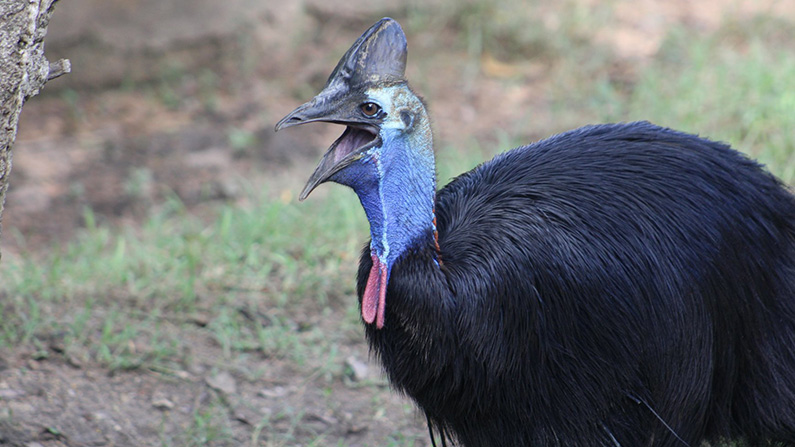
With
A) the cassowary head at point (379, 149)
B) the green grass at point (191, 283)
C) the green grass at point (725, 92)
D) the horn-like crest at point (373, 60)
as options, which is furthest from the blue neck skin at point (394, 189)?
the green grass at point (725, 92)

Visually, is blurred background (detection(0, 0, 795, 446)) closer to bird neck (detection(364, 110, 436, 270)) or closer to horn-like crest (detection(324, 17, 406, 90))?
bird neck (detection(364, 110, 436, 270))

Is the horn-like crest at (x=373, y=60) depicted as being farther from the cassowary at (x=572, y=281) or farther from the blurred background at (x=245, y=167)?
the blurred background at (x=245, y=167)

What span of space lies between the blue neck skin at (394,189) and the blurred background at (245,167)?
0.84 meters

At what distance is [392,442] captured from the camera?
321cm

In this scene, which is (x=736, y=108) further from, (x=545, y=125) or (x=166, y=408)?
(x=166, y=408)

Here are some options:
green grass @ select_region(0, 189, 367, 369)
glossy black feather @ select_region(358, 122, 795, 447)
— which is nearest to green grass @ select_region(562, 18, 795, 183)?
green grass @ select_region(0, 189, 367, 369)

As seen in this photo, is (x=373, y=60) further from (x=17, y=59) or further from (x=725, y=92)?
(x=725, y=92)

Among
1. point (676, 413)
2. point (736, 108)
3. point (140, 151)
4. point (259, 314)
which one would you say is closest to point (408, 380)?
point (676, 413)

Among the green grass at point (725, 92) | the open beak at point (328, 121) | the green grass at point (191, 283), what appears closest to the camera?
the open beak at point (328, 121)

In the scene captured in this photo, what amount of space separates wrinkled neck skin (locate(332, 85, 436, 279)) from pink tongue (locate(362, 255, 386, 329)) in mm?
15

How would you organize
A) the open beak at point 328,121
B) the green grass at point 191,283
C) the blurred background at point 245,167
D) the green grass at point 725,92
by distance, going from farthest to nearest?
the green grass at point 725,92, the green grass at point 191,283, the blurred background at point 245,167, the open beak at point 328,121

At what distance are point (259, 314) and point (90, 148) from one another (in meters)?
2.37

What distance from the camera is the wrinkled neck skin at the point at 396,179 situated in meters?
2.26

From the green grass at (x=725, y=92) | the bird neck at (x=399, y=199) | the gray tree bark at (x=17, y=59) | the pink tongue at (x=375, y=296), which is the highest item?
the green grass at (x=725, y=92)
